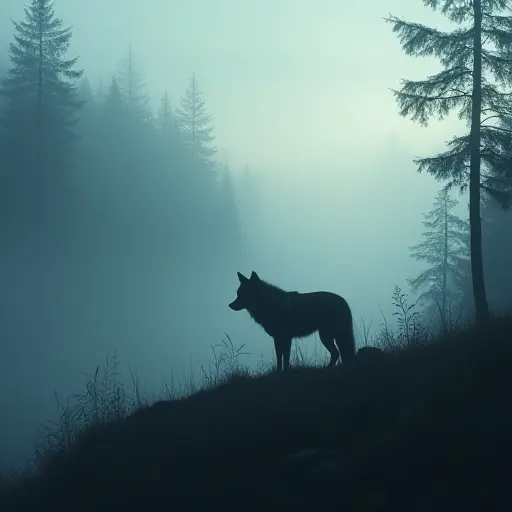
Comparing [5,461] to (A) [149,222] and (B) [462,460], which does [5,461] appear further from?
(A) [149,222]

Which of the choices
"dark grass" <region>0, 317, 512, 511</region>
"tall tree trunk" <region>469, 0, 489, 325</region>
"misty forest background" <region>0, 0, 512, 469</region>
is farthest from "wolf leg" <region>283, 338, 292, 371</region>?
"misty forest background" <region>0, 0, 512, 469</region>

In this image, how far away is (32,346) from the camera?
95.9ft

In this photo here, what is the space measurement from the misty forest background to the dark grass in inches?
469

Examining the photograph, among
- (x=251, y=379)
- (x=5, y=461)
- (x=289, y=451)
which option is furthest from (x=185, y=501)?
(x=5, y=461)

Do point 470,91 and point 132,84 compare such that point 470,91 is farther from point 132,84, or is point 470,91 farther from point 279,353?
point 132,84

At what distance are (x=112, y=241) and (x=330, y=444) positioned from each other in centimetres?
4229

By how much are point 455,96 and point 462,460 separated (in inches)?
526

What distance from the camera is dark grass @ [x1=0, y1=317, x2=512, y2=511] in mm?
3971

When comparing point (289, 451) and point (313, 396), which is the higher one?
point (313, 396)

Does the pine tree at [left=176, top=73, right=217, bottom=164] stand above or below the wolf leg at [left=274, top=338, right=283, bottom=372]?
above

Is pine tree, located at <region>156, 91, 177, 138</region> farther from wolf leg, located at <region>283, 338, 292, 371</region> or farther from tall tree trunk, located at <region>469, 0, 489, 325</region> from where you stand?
wolf leg, located at <region>283, 338, 292, 371</region>

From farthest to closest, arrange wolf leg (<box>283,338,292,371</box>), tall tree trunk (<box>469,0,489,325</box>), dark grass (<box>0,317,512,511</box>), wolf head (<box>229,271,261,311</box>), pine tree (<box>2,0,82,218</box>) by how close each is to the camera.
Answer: pine tree (<box>2,0,82,218</box>)
tall tree trunk (<box>469,0,489,325</box>)
wolf head (<box>229,271,261,311</box>)
wolf leg (<box>283,338,292,371</box>)
dark grass (<box>0,317,512,511</box>)

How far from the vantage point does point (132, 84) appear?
63188mm

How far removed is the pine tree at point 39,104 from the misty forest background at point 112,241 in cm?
9
